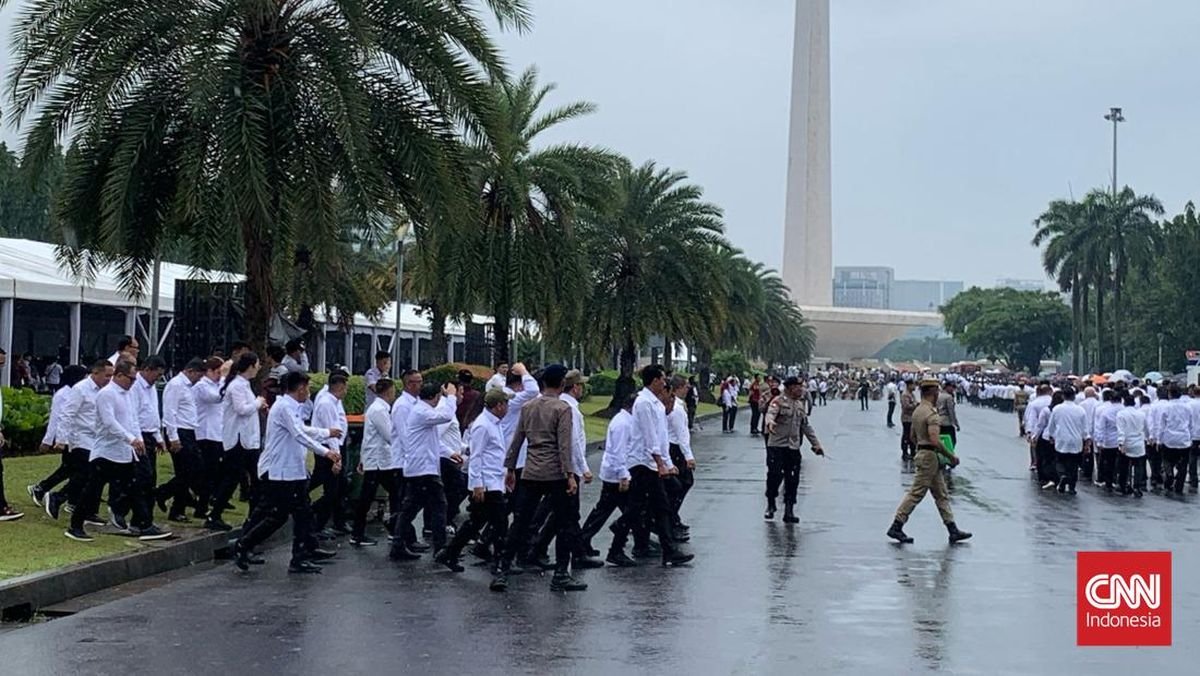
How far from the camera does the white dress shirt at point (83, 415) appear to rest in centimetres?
1316

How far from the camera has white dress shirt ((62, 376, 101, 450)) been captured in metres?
13.2

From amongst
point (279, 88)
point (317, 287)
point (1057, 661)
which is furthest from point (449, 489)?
point (317, 287)

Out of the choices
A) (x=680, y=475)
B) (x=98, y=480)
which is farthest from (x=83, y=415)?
(x=680, y=475)

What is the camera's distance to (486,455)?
483 inches

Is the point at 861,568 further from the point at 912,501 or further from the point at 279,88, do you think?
the point at 279,88

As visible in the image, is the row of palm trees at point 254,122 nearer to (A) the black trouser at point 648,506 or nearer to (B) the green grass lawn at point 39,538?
(B) the green grass lawn at point 39,538

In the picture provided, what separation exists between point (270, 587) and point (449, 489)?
296 cm

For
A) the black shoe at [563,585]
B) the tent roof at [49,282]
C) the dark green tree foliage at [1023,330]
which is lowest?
the black shoe at [563,585]

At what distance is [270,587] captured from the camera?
11.8 meters

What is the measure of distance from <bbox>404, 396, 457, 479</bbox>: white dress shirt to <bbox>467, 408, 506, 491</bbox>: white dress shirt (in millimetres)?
635

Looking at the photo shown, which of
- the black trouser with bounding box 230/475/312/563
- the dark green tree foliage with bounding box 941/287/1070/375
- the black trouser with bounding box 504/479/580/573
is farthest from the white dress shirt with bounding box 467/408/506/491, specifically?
the dark green tree foliage with bounding box 941/287/1070/375

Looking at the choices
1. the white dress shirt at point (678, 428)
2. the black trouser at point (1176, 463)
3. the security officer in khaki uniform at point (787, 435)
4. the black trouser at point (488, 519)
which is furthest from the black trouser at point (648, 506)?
the black trouser at point (1176, 463)

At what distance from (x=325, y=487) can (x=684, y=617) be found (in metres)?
4.97

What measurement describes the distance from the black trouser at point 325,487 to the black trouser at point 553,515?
2.20 m
